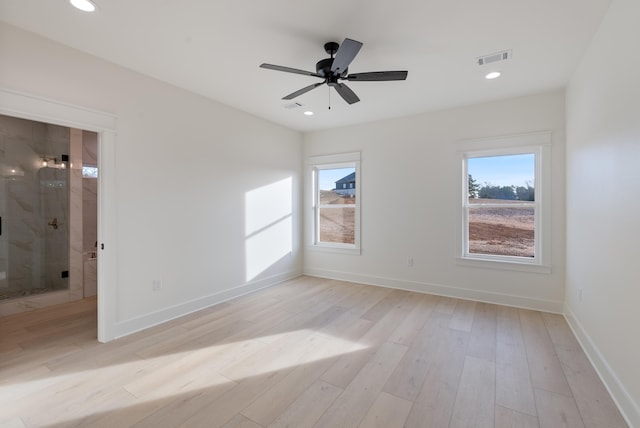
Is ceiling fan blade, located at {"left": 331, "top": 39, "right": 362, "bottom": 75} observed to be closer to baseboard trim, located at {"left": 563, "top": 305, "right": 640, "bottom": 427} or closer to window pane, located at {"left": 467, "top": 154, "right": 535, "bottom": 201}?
window pane, located at {"left": 467, "top": 154, "right": 535, "bottom": 201}

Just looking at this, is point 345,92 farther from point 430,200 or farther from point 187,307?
point 187,307

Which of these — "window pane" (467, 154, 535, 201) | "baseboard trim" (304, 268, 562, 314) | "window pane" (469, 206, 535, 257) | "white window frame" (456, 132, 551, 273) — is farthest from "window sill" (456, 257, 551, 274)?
"window pane" (467, 154, 535, 201)

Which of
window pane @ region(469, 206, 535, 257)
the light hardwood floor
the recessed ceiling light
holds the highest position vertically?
the recessed ceiling light

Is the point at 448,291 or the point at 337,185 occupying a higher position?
the point at 337,185

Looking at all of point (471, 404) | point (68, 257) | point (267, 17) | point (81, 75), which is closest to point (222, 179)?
point (81, 75)

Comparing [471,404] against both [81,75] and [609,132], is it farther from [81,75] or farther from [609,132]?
[81,75]

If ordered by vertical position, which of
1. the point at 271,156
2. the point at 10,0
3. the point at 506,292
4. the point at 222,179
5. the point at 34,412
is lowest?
the point at 34,412

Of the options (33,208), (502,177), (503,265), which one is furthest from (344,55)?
(33,208)

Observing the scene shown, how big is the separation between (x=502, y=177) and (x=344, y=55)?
3.10m

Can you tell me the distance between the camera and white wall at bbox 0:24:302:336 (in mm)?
2629

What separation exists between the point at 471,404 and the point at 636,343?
1.05 metres

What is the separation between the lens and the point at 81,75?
8.87ft

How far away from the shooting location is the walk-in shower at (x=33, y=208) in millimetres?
3852

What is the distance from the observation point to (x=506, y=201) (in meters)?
3.99
